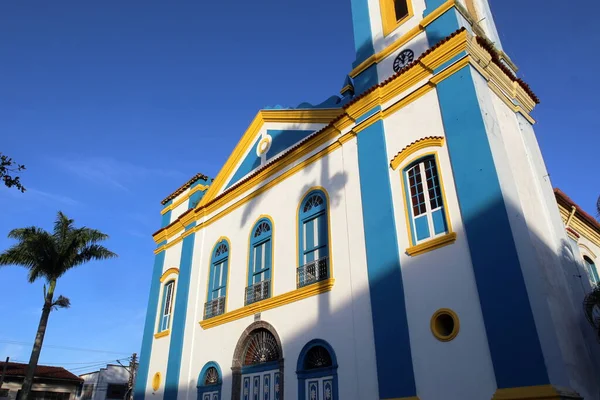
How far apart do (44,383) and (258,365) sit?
21536mm

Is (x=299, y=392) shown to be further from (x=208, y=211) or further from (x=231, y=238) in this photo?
(x=208, y=211)

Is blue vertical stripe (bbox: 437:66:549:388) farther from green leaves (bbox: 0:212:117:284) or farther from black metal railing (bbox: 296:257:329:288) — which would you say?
green leaves (bbox: 0:212:117:284)

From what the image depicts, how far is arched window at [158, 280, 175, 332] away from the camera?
51.1ft

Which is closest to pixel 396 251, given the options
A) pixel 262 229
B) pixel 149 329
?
pixel 262 229

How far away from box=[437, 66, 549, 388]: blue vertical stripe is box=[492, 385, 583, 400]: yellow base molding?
0.08 m

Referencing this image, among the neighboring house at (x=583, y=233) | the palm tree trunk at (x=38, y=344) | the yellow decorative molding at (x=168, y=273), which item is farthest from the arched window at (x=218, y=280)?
the neighboring house at (x=583, y=233)

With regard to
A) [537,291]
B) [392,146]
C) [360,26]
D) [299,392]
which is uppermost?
[360,26]

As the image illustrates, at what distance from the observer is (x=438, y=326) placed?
7.99 metres

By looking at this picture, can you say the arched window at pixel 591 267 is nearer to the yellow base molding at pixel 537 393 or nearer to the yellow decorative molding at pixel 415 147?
the yellow decorative molding at pixel 415 147

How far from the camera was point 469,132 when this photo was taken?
8.56 metres

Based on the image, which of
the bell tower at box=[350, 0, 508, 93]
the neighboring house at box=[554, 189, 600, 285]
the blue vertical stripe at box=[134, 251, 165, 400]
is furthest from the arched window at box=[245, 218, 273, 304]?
the neighboring house at box=[554, 189, 600, 285]

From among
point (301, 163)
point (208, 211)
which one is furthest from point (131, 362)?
point (301, 163)

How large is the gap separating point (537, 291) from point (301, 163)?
6922mm

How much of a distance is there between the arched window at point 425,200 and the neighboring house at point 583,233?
5.72 metres
